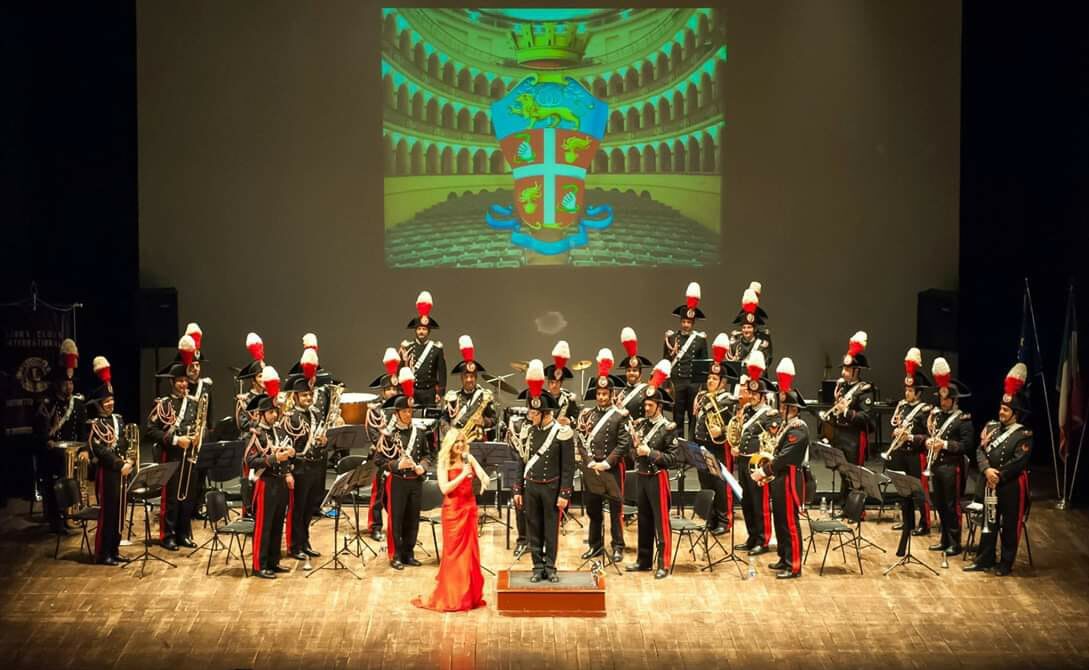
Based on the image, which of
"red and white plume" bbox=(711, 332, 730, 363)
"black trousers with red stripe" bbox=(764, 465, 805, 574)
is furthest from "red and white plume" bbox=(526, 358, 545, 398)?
"red and white plume" bbox=(711, 332, 730, 363)

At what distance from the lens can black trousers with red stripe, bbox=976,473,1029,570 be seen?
Answer: 1205cm

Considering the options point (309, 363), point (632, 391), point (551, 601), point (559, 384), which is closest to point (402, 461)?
point (309, 363)

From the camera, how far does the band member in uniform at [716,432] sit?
13.3 m

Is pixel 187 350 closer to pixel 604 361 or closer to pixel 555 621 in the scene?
pixel 604 361

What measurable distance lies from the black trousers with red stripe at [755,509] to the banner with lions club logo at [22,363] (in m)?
7.51

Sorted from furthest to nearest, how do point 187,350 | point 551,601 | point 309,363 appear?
1. point 187,350
2. point 309,363
3. point 551,601

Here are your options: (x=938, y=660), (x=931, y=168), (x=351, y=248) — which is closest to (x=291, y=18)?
(x=351, y=248)

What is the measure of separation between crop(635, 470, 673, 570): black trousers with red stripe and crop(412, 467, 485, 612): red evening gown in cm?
182

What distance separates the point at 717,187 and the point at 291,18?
596 centimetres

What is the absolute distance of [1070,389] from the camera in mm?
14727

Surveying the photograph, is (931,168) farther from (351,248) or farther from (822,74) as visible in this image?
(351,248)

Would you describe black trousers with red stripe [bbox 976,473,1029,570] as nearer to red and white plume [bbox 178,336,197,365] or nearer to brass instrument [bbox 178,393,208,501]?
brass instrument [bbox 178,393,208,501]

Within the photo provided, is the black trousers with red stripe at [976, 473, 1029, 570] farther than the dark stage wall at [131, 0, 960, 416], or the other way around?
the dark stage wall at [131, 0, 960, 416]

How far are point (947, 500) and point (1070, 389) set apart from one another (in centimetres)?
294
